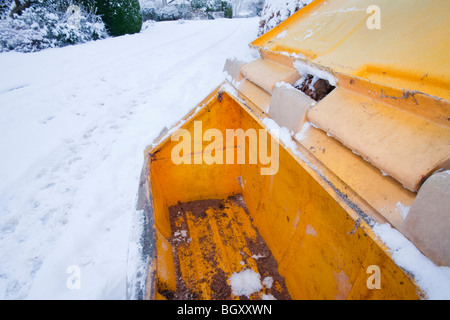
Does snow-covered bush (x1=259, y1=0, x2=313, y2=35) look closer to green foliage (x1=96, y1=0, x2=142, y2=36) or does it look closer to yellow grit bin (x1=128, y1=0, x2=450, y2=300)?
yellow grit bin (x1=128, y1=0, x2=450, y2=300)

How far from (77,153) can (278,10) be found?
3115 millimetres

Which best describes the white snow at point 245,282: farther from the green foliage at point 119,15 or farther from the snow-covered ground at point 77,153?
the green foliage at point 119,15

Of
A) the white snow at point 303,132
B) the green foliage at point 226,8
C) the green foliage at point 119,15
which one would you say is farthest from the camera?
the green foliage at point 226,8

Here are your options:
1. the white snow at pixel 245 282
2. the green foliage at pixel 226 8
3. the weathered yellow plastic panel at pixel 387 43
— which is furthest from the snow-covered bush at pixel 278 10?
the green foliage at pixel 226 8

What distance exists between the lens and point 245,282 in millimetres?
1883

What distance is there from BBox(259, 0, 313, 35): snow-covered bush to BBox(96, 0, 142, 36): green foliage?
6.87 metres

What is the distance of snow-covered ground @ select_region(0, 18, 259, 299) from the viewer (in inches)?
59.3

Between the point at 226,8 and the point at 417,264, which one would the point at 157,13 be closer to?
the point at 226,8

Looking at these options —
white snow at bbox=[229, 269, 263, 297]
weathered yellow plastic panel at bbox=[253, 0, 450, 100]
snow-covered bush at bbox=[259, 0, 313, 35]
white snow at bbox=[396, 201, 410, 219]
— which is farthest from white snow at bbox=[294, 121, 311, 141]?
snow-covered bush at bbox=[259, 0, 313, 35]

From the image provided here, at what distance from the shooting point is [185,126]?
216 centimetres

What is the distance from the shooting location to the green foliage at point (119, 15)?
7.81 metres

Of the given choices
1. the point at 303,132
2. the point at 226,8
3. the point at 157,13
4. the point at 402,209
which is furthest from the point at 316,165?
the point at 226,8

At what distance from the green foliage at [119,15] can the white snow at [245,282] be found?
30.9 ft
